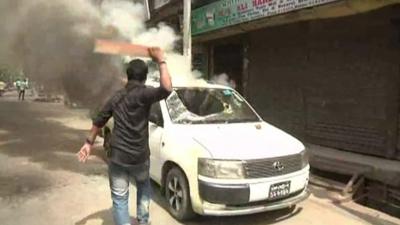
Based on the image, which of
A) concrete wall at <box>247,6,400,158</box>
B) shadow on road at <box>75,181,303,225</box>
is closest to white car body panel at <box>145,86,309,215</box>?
shadow on road at <box>75,181,303,225</box>

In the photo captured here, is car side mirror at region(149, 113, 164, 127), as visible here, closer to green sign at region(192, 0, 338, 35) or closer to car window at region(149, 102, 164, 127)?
car window at region(149, 102, 164, 127)

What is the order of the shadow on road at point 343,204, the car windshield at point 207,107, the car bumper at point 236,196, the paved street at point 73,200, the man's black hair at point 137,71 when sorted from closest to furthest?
the man's black hair at point 137,71 < the car bumper at point 236,196 < the paved street at point 73,200 < the shadow on road at point 343,204 < the car windshield at point 207,107

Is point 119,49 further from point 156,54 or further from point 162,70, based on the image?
point 162,70

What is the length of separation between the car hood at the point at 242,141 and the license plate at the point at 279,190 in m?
0.32

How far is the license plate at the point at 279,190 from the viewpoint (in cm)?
512

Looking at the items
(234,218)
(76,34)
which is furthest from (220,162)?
(76,34)

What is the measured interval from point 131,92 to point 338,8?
4558mm

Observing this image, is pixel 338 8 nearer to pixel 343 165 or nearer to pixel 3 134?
pixel 343 165


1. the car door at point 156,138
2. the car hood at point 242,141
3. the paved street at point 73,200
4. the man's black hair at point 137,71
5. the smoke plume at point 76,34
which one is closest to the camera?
the man's black hair at point 137,71

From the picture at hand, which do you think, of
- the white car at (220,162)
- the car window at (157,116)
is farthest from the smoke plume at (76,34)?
the white car at (220,162)

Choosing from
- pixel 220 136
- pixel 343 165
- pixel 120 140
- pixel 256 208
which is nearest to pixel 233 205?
pixel 256 208

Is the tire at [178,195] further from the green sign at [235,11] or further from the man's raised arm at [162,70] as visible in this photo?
the green sign at [235,11]

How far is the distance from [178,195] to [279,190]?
1165 mm

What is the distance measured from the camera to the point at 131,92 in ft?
15.1
